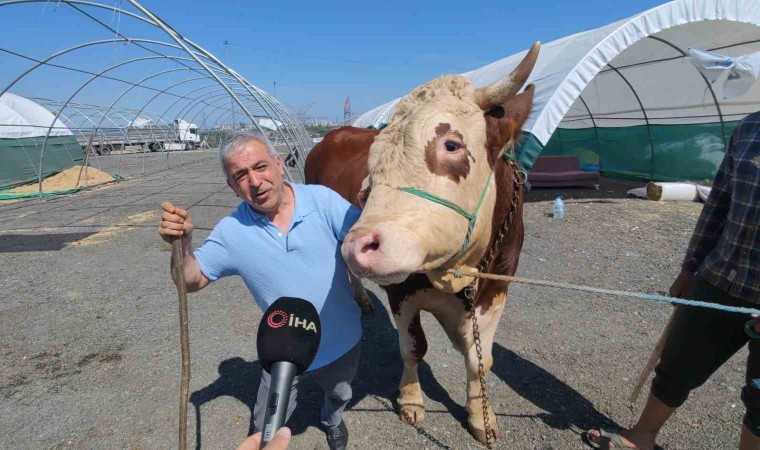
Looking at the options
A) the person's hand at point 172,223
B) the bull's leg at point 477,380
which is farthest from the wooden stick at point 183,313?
the bull's leg at point 477,380

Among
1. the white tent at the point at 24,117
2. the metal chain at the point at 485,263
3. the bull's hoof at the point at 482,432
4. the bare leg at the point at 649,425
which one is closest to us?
the metal chain at the point at 485,263

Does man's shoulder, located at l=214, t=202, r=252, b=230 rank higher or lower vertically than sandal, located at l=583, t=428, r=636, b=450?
higher

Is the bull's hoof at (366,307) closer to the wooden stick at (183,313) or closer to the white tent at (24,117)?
the wooden stick at (183,313)

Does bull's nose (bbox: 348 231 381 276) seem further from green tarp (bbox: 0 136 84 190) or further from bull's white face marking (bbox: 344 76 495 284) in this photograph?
green tarp (bbox: 0 136 84 190)

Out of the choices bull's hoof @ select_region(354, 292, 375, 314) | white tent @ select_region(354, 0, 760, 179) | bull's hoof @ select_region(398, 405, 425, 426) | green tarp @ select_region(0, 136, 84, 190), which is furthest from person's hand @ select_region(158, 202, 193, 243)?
green tarp @ select_region(0, 136, 84, 190)

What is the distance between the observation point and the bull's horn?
192 cm

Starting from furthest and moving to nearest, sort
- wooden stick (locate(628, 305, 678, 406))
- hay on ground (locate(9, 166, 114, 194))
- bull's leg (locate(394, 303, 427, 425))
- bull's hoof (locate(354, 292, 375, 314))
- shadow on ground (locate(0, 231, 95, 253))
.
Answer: hay on ground (locate(9, 166, 114, 194)) < shadow on ground (locate(0, 231, 95, 253)) < bull's hoof (locate(354, 292, 375, 314)) < bull's leg (locate(394, 303, 427, 425)) < wooden stick (locate(628, 305, 678, 406))

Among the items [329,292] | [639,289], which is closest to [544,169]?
[639,289]

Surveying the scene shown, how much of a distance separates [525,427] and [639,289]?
2.93 meters

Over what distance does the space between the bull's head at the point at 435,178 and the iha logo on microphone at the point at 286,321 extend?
0.24 metres

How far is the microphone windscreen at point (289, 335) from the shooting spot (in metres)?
1.37

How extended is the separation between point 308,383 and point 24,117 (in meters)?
27.3

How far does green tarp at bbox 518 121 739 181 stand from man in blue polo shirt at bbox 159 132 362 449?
814cm

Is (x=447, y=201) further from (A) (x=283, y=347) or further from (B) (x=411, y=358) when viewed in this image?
(B) (x=411, y=358)
